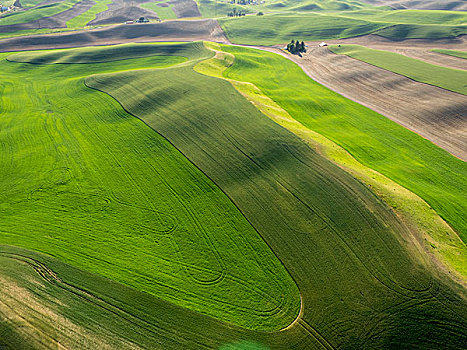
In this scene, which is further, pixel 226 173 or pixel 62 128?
pixel 62 128

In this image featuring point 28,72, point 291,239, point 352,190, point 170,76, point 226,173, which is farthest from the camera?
point 28,72

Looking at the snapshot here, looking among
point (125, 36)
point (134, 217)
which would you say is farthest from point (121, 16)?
point (134, 217)

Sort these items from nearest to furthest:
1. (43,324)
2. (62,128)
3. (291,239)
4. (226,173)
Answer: (43,324)
(291,239)
(226,173)
(62,128)

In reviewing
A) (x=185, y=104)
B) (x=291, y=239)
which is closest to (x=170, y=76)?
(x=185, y=104)

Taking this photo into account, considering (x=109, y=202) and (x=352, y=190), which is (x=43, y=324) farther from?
(x=352, y=190)

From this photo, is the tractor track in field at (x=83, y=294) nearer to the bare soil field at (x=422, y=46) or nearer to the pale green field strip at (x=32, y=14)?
the bare soil field at (x=422, y=46)

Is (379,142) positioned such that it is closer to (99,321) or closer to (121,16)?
(99,321)
